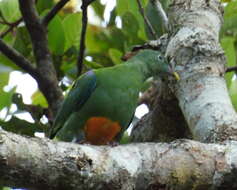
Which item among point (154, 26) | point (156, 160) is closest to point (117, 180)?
point (156, 160)

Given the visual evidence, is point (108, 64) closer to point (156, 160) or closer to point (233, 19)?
point (233, 19)

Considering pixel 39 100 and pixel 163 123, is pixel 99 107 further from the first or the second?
pixel 39 100

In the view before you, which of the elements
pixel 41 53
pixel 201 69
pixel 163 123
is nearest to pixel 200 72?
pixel 201 69

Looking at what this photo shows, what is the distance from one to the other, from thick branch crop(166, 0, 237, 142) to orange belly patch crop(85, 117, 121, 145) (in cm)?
53

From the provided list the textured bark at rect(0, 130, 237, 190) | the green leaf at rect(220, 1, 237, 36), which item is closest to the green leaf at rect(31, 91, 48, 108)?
the green leaf at rect(220, 1, 237, 36)

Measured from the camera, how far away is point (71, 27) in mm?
4020

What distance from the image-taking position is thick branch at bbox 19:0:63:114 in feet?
11.7

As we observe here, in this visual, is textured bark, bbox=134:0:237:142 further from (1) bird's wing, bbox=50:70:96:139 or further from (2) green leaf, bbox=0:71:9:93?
(2) green leaf, bbox=0:71:9:93

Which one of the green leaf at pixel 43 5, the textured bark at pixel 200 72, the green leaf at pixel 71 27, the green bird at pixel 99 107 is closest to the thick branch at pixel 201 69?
the textured bark at pixel 200 72

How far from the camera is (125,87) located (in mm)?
3713

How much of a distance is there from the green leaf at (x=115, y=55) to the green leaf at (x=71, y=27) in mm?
265

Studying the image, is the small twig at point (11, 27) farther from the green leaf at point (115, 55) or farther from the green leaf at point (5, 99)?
the green leaf at point (115, 55)

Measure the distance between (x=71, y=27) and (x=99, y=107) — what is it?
732 mm

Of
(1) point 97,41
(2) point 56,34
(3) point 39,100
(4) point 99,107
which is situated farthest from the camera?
(3) point 39,100
